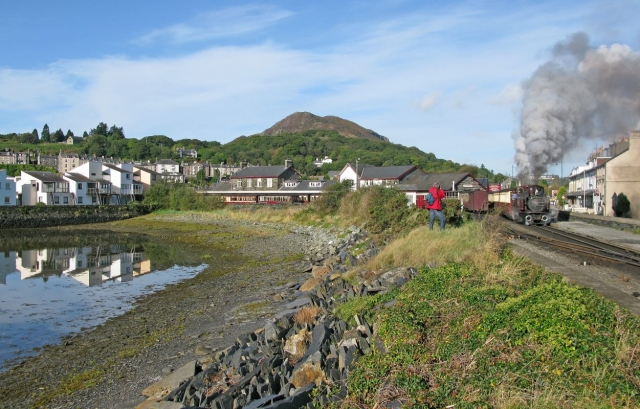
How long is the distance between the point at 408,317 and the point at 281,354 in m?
2.62

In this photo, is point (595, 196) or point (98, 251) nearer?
point (98, 251)

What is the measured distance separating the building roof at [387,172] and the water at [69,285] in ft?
126

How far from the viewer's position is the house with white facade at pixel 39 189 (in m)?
75.9

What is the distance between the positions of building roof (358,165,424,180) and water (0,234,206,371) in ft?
126

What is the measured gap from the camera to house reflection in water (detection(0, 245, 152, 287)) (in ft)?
82.5

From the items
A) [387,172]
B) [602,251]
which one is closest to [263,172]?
[387,172]

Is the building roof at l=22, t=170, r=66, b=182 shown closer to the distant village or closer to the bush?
the distant village

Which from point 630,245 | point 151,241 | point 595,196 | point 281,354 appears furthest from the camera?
point 595,196

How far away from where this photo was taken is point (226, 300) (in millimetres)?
17000

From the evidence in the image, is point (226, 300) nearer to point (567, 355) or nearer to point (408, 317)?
point (408, 317)

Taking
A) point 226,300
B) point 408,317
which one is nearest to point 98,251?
point 226,300

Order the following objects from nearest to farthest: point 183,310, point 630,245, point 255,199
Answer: point 183,310 → point 630,245 → point 255,199

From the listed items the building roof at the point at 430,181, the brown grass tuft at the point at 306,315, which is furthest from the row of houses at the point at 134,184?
the brown grass tuft at the point at 306,315

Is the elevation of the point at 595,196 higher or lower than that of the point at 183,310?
higher
